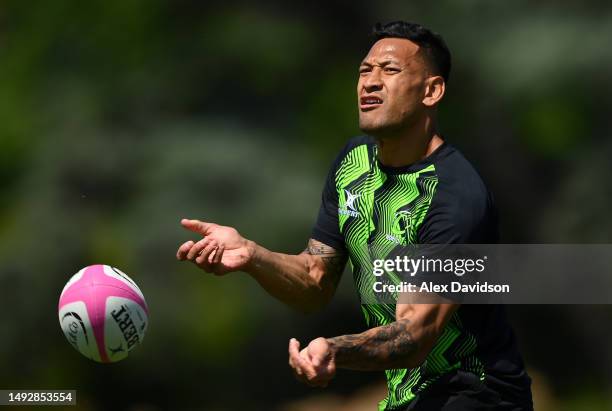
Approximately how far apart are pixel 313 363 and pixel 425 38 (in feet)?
6.68

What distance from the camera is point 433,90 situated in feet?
18.3

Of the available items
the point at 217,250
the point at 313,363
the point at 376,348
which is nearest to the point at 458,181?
the point at 376,348

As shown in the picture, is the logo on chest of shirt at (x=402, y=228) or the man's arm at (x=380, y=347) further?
the logo on chest of shirt at (x=402, y=228)

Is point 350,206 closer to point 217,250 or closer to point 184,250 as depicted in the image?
point 217,250

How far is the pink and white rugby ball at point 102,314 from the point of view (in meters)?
5.46

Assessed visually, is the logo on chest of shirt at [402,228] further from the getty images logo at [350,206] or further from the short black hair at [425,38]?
the short black hair at [425,38]

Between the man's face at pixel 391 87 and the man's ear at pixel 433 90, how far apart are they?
0.11 feet

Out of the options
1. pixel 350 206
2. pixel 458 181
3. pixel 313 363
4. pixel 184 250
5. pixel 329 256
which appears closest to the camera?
pixel 313 363

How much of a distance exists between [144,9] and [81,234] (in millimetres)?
2394

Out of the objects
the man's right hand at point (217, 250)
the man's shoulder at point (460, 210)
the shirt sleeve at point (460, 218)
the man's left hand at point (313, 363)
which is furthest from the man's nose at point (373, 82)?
the man's left hand at point (313, 363)

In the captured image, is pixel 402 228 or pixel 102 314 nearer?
pixel 402 228

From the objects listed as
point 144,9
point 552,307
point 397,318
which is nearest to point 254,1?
point 144,9

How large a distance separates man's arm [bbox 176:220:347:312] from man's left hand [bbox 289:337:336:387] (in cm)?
100

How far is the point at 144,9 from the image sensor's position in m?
11.4
